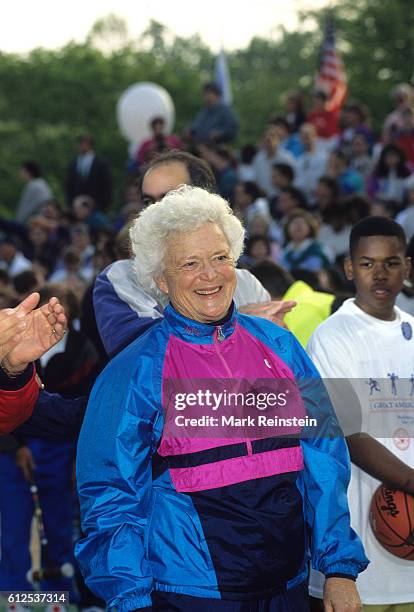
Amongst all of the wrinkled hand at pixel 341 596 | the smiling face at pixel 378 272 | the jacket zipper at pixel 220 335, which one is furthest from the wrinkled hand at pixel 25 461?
the wrinkled hand at pixel 341 596

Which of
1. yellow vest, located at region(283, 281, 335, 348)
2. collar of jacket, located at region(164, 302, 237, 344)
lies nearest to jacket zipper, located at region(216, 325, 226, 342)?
collar of jacket, located at region(164, 302, 237, 344)

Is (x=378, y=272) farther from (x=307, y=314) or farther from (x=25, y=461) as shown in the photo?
(x=25, y=461)

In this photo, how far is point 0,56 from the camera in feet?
137

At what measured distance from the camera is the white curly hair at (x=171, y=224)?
4.21m

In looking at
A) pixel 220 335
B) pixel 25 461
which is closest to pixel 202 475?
pixel 220 335

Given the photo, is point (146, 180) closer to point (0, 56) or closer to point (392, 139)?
point (392, 139)

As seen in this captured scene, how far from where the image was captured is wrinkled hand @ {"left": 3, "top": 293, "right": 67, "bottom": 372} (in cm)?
406

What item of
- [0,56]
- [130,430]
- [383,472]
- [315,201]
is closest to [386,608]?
[383,472]

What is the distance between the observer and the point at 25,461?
7.64 m

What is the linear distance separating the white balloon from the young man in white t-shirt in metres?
17.4

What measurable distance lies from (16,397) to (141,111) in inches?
745

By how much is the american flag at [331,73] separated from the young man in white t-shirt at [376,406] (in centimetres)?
1556

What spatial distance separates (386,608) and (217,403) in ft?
5.06

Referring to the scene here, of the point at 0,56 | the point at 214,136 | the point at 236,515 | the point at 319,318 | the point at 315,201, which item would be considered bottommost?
the point at 236,515
